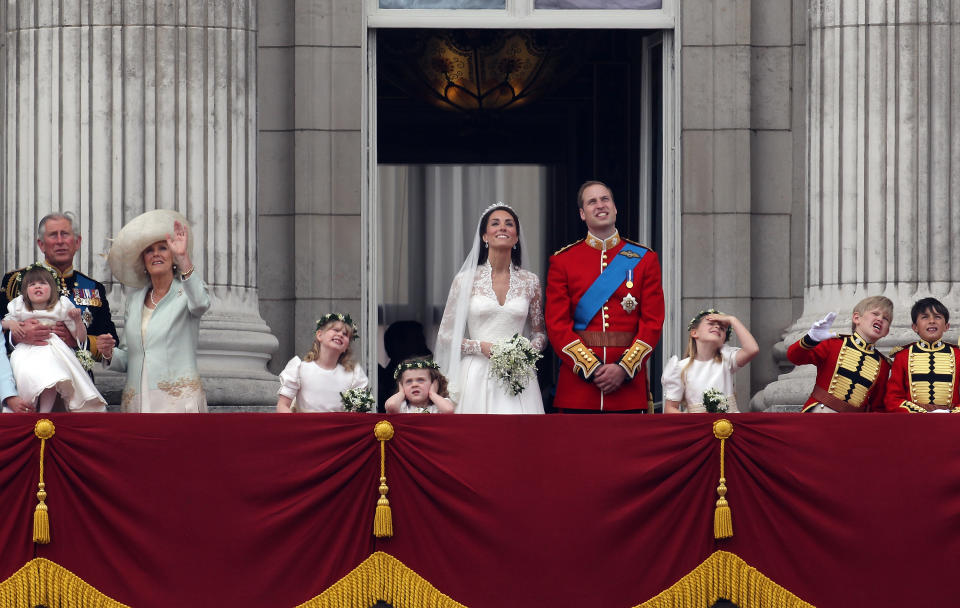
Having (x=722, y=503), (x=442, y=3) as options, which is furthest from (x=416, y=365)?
(x=442, y=3)

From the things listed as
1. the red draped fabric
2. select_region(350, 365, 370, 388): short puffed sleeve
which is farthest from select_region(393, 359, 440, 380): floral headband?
the red draped fabric

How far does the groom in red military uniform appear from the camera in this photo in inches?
426

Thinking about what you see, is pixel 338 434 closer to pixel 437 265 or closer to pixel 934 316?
pixel 934 316

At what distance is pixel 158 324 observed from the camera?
10.7m

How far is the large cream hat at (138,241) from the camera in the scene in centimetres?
1066

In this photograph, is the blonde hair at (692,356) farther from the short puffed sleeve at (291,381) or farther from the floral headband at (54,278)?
the floral headband at (54,278)

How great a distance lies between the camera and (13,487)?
9.47 meters

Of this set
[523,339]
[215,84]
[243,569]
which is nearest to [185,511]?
[243,569]

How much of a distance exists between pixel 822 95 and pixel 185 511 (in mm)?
5764

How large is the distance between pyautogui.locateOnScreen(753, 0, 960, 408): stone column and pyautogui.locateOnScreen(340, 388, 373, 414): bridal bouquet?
3504 mm

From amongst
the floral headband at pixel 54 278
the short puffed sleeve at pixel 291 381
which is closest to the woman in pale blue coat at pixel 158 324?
the floral headband at pixel 54 278

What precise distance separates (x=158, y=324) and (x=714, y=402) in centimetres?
320

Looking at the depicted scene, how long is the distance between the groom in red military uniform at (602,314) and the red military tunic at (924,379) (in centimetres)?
140

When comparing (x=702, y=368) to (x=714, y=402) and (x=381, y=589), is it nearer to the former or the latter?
(x=714, y=402)
